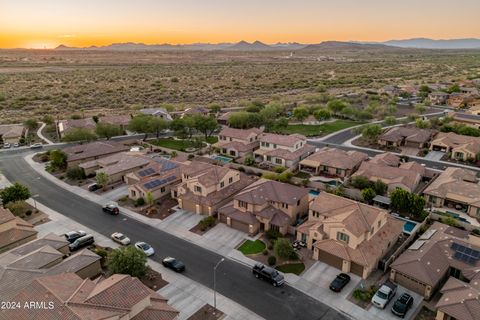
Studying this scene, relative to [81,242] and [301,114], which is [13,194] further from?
[301,114]

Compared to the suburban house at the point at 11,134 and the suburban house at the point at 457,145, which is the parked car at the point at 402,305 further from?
the suburban house at the point at 11,134

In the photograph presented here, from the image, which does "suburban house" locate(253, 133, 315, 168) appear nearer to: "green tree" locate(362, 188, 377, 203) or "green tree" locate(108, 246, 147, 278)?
"green tree" locate(362, 188, 377, 203)

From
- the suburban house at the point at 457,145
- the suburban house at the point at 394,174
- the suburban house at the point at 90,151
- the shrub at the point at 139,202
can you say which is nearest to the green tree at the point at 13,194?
the suburban house at the point at 90,151

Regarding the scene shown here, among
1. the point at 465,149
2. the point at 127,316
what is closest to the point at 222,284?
the point at 127,316

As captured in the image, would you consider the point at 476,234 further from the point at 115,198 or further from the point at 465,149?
the point at 115,198

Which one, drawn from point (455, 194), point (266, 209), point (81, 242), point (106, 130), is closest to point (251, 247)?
point (266, 209)
